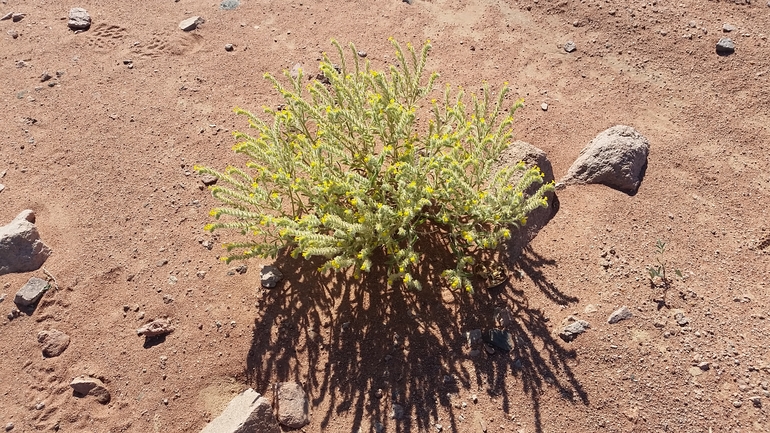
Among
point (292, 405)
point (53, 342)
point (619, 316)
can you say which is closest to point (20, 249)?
point (53, 342)

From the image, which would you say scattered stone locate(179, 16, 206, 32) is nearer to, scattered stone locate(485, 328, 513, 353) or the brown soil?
the brown soil

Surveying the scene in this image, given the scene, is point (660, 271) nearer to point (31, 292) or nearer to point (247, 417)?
point (247, 417)

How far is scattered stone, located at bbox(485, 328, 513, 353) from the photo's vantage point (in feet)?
11.0

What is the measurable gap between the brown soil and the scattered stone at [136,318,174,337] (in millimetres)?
69

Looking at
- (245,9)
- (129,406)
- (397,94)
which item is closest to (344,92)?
(397,94)

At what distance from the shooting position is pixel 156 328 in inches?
143

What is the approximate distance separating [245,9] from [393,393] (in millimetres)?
4893

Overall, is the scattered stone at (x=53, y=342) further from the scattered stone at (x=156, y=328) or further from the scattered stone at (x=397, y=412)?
the scattered stone at (x=397, y=412)

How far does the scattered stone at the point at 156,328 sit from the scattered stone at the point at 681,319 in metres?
3.51

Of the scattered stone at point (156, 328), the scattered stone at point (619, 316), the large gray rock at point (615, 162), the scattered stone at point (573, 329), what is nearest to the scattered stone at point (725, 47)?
the large gray rock at point (615, 162)

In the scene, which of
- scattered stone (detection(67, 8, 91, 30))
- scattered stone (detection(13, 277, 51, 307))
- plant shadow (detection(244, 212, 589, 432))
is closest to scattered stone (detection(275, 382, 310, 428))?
plant shadow (detection(244, 212, 589, 432))

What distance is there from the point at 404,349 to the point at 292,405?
811mm

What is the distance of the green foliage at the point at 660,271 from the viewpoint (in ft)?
11.5

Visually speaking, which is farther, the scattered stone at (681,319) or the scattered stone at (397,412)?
the scattered stone at (681,319)
